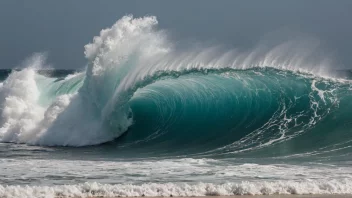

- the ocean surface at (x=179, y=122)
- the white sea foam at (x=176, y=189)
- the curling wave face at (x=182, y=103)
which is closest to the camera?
the white sea foam at (x=176, y=189)

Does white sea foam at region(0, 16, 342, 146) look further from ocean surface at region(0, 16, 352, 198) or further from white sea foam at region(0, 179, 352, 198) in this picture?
white sea foam at region(0, 179, 352, 198)

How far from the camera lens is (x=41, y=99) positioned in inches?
1020

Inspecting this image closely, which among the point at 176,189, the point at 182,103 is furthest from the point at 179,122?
the point at 176,189

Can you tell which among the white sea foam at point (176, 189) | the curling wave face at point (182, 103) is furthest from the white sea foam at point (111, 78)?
the white sea foam at point (176, 189)

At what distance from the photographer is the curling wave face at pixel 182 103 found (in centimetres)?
1916

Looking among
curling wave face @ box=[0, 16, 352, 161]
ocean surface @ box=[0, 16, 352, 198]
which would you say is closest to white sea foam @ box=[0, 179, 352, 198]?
ocean surface @ box=[0, 16, 352, 198]

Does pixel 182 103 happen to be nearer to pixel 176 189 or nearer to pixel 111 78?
pixel 111 78

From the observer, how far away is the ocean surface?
13336mm

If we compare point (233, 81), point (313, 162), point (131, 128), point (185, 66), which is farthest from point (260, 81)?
point (313, 162)

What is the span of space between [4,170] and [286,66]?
1171 cm

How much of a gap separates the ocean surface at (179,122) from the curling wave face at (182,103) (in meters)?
0.04

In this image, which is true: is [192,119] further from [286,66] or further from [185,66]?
[286,66]

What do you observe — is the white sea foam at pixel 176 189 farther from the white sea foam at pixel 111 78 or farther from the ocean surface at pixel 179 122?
the white sea foam at pixel 111 78

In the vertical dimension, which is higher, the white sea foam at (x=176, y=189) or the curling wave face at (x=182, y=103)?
the curling wave face at (x=182, y=103)
